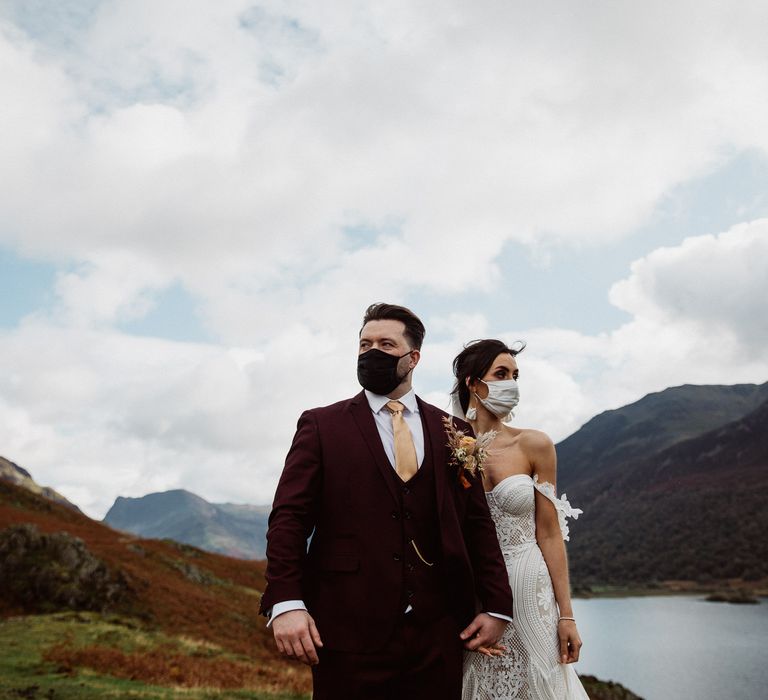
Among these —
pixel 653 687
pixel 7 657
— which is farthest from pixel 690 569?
pixel 7 657

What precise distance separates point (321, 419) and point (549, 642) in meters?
1.78

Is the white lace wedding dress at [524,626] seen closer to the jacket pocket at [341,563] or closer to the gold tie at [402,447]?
the gold tie at [402,447]

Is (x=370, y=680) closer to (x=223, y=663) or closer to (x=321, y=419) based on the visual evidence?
(x=321, y=419)

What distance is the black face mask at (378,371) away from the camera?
353 cm

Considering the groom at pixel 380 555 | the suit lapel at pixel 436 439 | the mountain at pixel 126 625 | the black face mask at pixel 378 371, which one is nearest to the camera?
the groom at pixel 380 555

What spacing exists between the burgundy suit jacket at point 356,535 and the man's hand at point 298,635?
0.08 metres

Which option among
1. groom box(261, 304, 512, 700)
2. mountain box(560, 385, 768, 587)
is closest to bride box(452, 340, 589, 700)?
groom box(261, 304, 512, 700)

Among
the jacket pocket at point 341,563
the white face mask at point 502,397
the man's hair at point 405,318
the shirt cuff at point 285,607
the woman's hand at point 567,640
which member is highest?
the man's hair at point 405,318

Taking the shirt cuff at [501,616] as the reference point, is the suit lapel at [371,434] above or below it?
above

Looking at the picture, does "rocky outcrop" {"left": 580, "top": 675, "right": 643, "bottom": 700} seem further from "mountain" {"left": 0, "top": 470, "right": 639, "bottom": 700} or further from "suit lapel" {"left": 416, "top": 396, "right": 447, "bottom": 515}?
"suit lapel" {"left": 416, "top": 396, "right": 447, "bottom": 515}

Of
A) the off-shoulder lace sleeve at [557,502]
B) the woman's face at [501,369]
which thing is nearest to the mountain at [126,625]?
the off-shoulder lace sleeve at [557,502]

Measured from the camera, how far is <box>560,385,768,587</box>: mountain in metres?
103

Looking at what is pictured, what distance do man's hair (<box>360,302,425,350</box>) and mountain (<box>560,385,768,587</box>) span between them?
10666 cm

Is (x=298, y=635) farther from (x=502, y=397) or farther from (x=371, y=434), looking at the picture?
(x=502, y=397)
